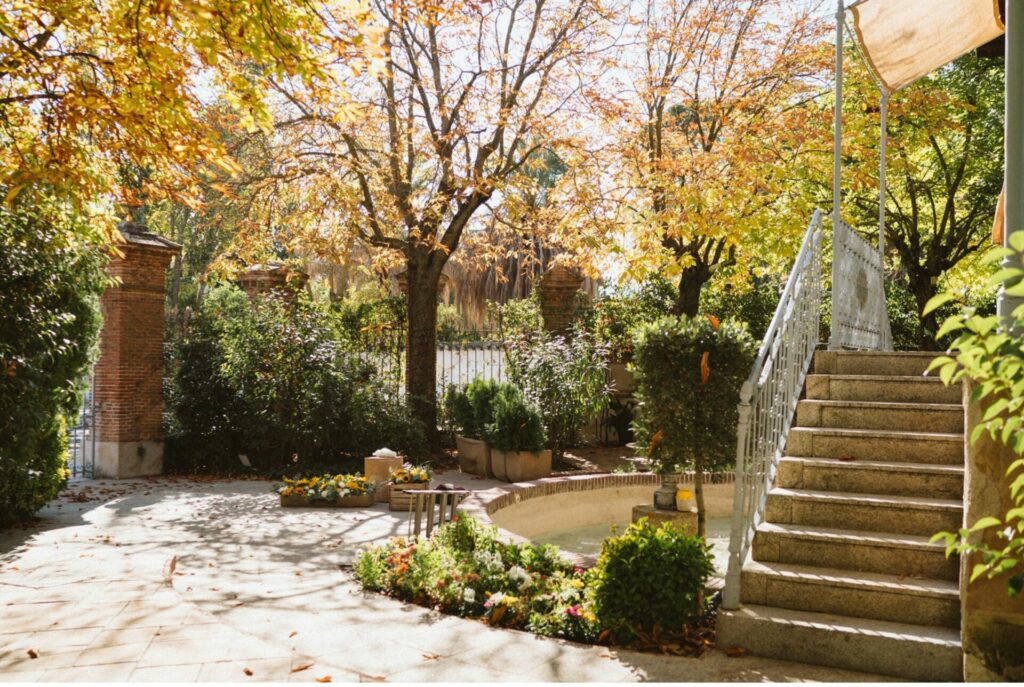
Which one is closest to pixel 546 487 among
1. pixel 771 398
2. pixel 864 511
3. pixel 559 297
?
pixel 771 398

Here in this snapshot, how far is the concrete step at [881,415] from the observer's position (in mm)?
5332

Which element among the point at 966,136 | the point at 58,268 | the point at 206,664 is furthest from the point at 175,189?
the point at 966,136

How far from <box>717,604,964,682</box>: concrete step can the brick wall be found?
940cm

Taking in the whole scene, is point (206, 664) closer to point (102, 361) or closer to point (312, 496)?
point (312, 496)

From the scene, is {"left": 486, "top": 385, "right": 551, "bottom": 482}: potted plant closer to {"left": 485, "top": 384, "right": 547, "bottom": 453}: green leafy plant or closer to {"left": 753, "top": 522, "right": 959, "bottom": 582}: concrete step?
{"left": 485, "top": 384, "right": 547, "bottom": 453}: green leafy plant

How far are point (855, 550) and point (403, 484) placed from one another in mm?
5181

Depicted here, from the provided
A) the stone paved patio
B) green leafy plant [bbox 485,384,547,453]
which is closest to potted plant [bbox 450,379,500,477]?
green leafy plant [bbox 485,384,547,453]

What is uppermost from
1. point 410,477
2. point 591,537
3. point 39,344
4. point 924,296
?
point 924,296

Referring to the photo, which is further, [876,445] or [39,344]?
[39,344]

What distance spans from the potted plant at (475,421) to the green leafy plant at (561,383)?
0.83 m

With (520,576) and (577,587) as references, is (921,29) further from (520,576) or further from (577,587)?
(520,576)

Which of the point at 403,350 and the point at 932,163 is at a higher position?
the point at 932,163

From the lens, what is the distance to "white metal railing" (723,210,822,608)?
4.55 metres

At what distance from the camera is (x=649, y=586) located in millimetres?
4277
